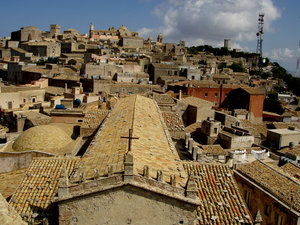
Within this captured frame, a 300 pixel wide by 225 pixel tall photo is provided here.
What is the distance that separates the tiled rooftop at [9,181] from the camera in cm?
1337

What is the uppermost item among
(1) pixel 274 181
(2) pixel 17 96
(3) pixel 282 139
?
(2) pixel 17 96

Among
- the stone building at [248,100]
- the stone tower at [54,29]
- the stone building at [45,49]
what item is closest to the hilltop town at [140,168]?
the stone building at [248,100]

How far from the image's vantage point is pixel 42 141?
19078 mm

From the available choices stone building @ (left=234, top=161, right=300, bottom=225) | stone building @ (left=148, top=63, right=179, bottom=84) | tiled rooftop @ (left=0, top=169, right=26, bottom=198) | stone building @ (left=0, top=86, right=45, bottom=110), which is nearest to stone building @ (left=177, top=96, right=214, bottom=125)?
stone building @ (left=234, top=161, right=300, bottom=225)

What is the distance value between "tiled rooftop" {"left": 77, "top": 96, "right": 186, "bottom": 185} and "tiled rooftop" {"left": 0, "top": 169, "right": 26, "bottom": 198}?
4211mm

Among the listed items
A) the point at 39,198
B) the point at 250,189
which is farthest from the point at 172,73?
the point at 39,198

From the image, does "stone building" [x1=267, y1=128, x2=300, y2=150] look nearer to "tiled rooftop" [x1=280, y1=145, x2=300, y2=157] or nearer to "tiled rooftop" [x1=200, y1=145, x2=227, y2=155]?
"tiled rooftop" [x1=280, y1=145, x2=300, y2=157]

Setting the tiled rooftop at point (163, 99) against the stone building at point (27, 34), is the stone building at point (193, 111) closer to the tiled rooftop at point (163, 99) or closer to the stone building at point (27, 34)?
the tiled rooftop at point (163, 99)

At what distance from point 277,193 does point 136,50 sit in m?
70.8

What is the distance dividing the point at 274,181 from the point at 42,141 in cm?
1360

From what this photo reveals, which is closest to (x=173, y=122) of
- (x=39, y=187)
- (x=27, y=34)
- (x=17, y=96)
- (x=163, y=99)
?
(x=163, y=99)

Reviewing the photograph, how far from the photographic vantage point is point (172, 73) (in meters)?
55.7

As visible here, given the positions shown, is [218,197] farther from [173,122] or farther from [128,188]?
[173,122]

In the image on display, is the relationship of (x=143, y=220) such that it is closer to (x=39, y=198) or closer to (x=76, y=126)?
(x=39, y=198)
